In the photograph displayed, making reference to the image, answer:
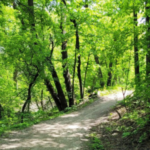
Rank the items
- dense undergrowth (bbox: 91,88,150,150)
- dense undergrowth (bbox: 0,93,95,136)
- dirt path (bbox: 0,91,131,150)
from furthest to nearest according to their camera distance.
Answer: dense undergrowth (bbox: 0,93,95,136) < dirt path (bbox: 0,91,131,150) < dense undergrowth (bbox: 91,88,150,150)

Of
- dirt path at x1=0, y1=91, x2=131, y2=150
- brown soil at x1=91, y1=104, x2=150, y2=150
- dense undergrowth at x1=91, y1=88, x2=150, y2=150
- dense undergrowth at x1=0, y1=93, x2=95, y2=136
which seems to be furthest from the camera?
dense undergrowth at x1=0, y1=93, x2=95, y2=136

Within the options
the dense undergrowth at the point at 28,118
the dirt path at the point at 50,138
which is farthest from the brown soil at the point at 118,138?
the dense undergrowth at the point at 28,118

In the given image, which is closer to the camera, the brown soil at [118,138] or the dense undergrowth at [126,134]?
the brown soil at [118,138]

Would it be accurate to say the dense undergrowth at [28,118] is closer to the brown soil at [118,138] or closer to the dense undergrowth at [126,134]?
the brown soil at [118,138]

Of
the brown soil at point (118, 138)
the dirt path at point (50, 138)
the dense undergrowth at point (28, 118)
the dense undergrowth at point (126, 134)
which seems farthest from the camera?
the dense undergrowth at point (28, 118)

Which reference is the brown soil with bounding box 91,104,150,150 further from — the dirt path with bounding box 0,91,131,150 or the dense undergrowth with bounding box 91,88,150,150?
the dirt path with bounding box 0,91,131,150

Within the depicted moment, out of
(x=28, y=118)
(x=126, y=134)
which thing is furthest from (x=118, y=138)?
(x=28, y=118)

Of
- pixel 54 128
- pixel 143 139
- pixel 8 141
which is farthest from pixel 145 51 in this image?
pixel 8 141

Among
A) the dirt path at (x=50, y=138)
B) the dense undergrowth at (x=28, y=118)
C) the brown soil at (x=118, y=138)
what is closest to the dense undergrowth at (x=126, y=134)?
the brown soil at (x=118, y=138)

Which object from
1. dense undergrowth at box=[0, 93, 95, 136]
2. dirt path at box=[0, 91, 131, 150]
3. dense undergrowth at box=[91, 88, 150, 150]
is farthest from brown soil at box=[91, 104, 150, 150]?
dense undergrowth at box=[0, 93, 95, 136]

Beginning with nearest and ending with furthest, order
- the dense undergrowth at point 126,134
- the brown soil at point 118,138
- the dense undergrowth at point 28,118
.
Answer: the brown soil at point 118,138 → the dense undergrowth at point 126,134 → the dense undergrowth at point 28,118

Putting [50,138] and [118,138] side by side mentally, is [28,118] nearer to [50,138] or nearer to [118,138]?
[50,138]

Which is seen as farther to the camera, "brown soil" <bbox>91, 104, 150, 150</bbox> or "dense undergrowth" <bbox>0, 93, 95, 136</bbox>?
"dense undergrowth" <bbox>0, 93, 95, 136</bbox>

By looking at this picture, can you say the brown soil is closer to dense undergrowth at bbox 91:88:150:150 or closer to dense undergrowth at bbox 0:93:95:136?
dense undergrowth at bbox 91:88:150:150
